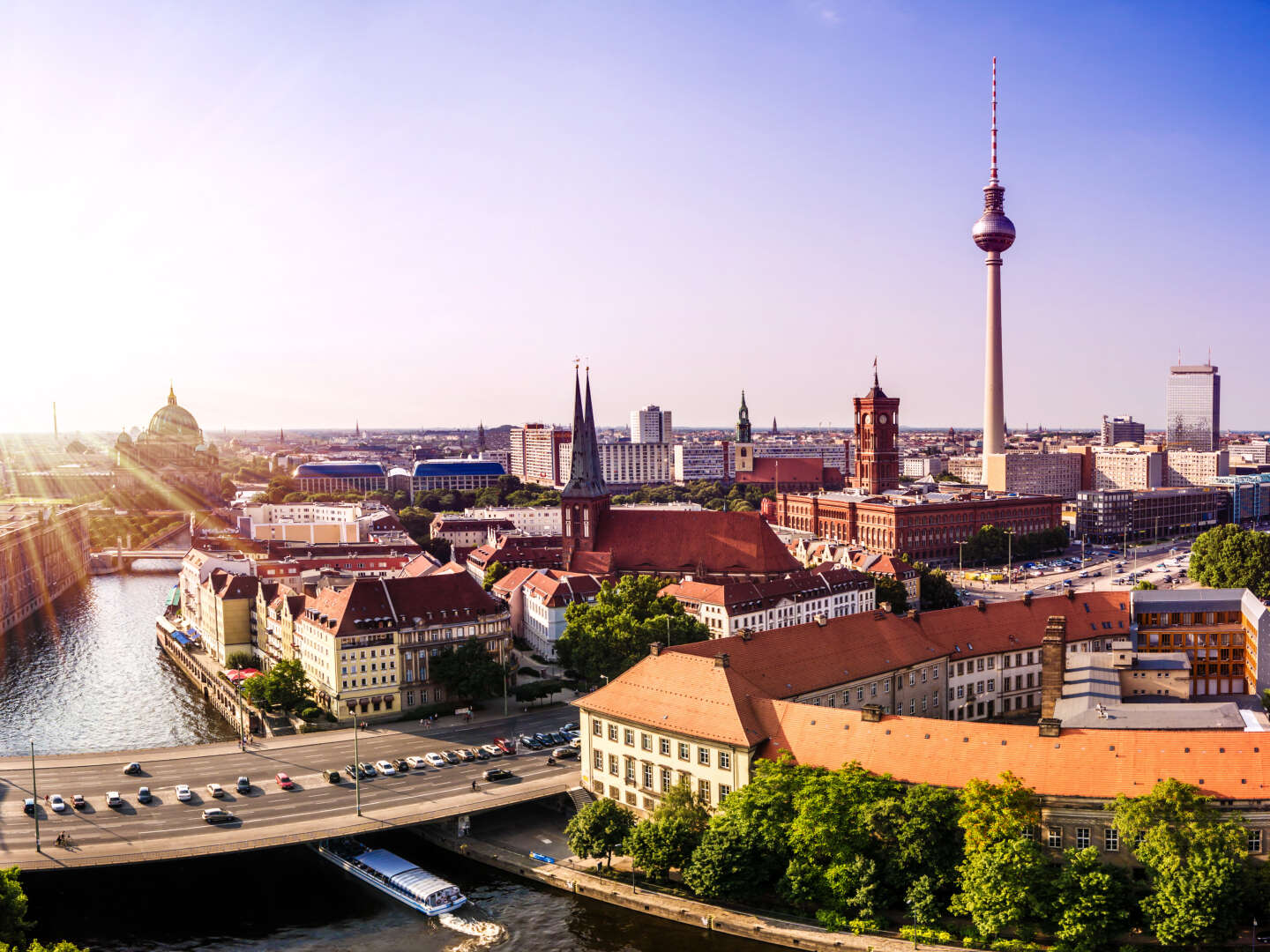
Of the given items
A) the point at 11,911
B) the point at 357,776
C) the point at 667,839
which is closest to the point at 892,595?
the point at 667,839

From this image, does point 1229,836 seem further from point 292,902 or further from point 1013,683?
point 292,902

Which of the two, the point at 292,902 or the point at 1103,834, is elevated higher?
the point at 1103,834

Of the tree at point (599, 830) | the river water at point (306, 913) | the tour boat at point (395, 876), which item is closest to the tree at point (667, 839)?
the tree at point (599, 830)

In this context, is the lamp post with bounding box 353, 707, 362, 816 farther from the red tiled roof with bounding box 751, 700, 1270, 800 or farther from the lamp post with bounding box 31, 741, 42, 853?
the red tiled roof with bounding box 751, 700, 1270, 800

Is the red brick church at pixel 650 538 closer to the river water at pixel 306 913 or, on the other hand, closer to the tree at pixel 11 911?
the river water at pixel 306 913

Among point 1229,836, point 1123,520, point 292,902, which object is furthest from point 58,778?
point 1123,520

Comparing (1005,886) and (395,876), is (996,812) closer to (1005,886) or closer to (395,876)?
(1005,886)
